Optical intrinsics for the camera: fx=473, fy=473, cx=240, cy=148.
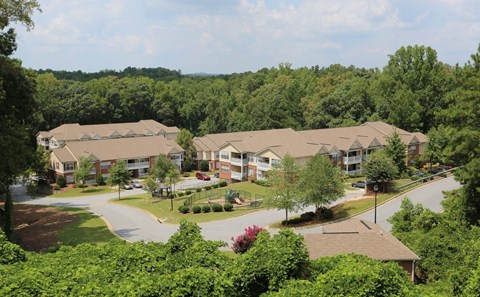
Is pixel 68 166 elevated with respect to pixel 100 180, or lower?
elevated

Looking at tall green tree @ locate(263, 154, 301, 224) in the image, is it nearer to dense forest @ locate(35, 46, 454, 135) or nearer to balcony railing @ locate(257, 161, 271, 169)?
balcony railing @ locate(257, 161, 271, 169)

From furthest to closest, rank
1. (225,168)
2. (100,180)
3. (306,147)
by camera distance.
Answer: (225,168)
(100,180)
(306,147)

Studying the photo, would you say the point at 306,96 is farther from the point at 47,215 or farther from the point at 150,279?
the point at 150,279

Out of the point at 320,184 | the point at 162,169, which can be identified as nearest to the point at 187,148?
the point at 162,169

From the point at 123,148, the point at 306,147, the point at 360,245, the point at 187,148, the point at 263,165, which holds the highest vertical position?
the point at 306,147

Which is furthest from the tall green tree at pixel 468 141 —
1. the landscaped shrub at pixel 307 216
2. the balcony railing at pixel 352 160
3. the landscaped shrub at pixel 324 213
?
the balcony railing at pixel 352 160

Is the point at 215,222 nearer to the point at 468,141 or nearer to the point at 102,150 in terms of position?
the point at 468,141

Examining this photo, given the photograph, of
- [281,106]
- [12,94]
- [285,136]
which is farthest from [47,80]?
[12,94]
